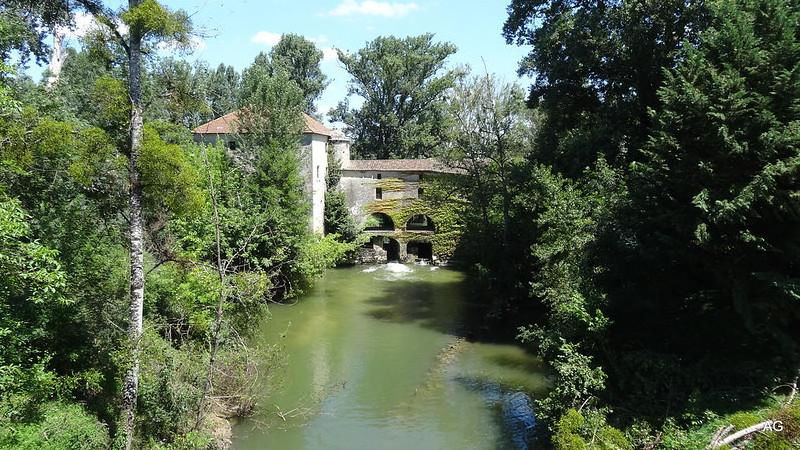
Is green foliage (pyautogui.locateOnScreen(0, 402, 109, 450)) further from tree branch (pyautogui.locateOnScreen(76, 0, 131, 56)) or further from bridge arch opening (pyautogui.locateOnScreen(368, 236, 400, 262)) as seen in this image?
bridge arch opening (pyautogui.locateOnScreen(368, 236, 400, 262))

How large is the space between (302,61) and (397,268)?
80.1 feet

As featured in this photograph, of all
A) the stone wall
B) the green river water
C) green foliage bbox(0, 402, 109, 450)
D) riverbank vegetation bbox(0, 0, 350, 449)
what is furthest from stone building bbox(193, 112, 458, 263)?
green foliage bbox(0, 402, 109, 450)

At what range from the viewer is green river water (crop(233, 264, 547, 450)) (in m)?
12.7

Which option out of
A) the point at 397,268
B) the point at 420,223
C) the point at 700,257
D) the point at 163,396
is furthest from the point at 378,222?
the point at 700,257

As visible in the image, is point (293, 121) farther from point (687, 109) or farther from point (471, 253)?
point (687, 109)

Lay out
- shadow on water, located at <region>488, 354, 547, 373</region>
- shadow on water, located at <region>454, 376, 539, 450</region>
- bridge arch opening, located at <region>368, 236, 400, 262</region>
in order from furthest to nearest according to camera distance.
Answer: bridge arch opening, located at <region>368, 236, 400, 262</region> < shadow on water, located at <region>488, 354, 547, 373</region> < shadow on water, located at <region>454, 376, 539, 450</region>

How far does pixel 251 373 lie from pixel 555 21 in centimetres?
1625

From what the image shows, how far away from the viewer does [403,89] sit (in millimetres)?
46875

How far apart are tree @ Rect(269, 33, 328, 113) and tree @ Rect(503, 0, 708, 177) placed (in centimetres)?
2916

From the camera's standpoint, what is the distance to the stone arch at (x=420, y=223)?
36875 millimetres

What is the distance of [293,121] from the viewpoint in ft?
83.5

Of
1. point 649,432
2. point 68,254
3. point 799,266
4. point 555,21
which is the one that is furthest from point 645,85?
point 68,254

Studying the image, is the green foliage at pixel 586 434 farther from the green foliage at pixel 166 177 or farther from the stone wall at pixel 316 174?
the stone wall at pixel 316 174

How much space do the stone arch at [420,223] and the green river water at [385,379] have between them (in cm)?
1111
